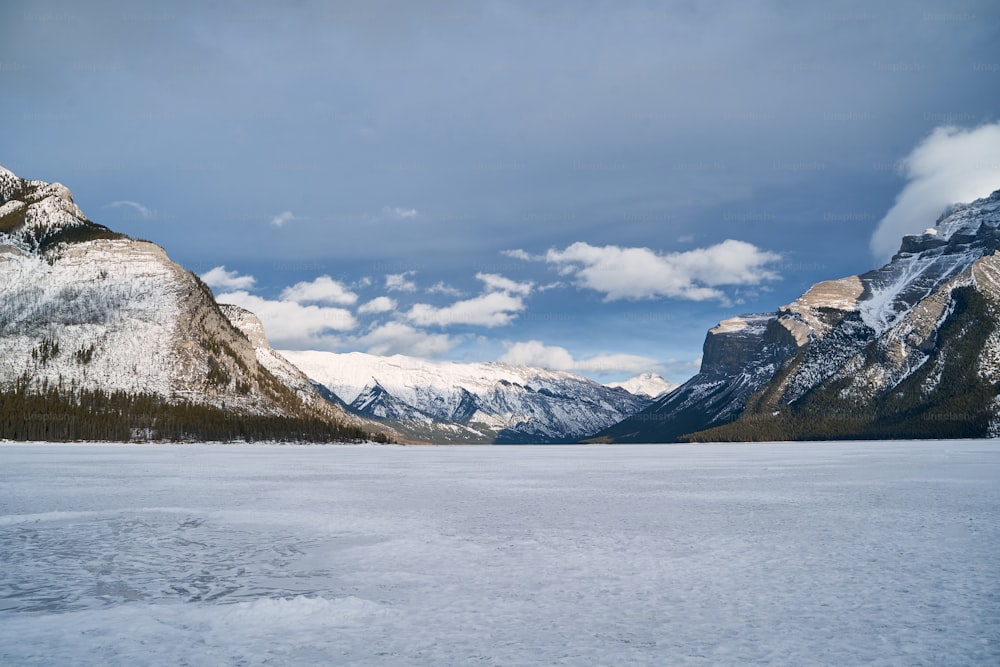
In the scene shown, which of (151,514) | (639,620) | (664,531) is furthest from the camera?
(151,514)

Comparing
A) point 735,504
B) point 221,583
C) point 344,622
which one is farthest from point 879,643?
point 735,504

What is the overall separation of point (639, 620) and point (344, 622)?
6593mm

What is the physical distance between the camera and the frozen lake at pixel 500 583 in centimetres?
1309

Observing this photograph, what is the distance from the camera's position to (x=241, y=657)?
12539mm

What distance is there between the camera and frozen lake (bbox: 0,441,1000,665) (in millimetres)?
13094

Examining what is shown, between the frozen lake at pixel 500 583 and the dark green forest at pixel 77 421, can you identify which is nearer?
the frozen lake at pixel 500 583

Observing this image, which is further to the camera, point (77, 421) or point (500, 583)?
point (77, 421)

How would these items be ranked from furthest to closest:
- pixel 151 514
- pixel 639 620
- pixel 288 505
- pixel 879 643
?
pixel 288 505 < pixel 151 514 < pixel 639 620 < pixel 879 643

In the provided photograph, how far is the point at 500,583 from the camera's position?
18.6 m

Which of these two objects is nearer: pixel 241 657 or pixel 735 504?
pixel 241 657

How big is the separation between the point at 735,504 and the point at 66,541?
32133 millimetres

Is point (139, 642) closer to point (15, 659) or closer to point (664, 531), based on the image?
point (15, 659)

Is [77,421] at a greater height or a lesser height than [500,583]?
greater

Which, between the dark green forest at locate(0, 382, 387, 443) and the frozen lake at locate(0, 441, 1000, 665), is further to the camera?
the dark green forest at locate(0, 382, 387, 443)
